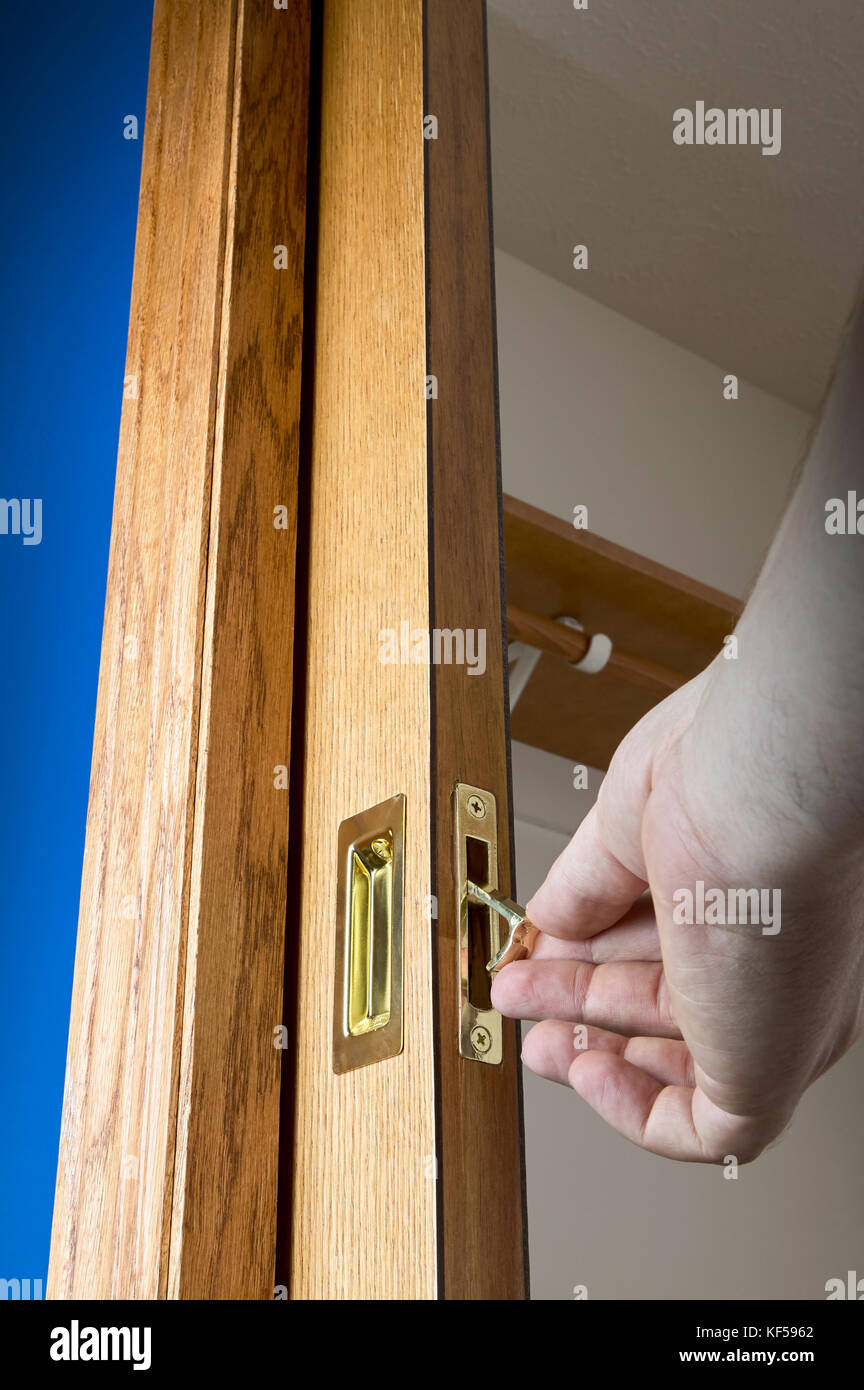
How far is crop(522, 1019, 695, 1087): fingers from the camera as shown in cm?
41

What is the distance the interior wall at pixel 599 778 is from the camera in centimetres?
123

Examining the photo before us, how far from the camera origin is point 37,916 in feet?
2.12

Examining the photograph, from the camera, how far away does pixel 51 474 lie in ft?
2.40

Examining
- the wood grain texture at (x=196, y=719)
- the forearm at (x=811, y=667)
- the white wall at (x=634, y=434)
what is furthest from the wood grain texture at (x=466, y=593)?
the white wall at (x=634, y=434)

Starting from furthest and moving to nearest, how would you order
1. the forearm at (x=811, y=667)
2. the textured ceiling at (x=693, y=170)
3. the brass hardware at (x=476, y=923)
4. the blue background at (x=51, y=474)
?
the textured ceiling at (x=693, y=170) → the blue background at (x=51, y=474) → the brass hardware at (x=476, y=923) → the forearm at (x=811, y=667)

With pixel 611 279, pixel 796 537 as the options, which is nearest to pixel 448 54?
pixel 796 537

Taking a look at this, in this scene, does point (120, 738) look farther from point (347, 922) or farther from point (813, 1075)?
point (813, 1075)

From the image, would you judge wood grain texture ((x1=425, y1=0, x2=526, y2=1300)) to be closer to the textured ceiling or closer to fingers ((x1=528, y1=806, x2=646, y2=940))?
fingers ((x1=528, y1=806, x2=646, y2=940))

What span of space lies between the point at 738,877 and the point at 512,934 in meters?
0.19

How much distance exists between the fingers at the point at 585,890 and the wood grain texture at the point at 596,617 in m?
0.83

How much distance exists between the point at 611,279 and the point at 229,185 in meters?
1.05

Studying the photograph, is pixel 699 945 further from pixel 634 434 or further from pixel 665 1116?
pixel 634 434

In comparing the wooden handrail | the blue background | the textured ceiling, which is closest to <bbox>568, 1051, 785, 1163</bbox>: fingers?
the blue background

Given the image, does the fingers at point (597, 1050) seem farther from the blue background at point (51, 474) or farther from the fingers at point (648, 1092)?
the blue background at point (51, 474)
